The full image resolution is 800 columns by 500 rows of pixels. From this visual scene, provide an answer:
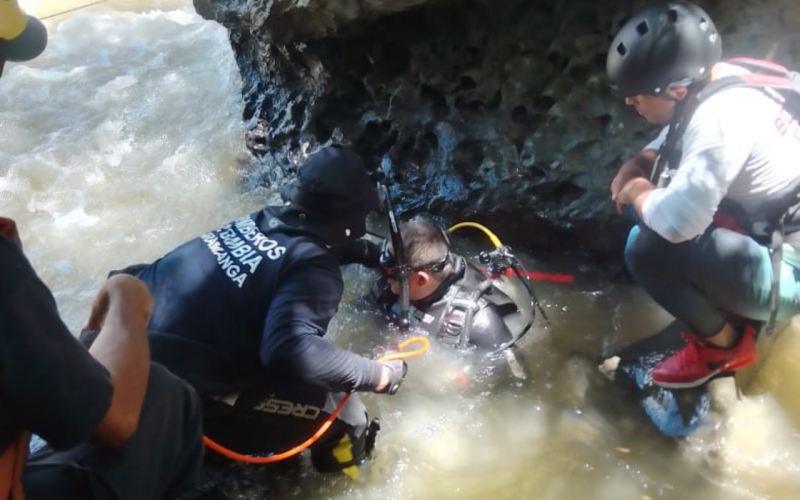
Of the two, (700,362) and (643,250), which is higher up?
(643,250)

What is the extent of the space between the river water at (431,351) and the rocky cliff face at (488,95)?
0.99 feet

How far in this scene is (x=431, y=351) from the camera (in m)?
3.45

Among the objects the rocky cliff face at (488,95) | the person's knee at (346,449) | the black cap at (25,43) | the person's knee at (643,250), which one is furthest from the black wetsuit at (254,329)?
the rocky cliff face at (488,95)

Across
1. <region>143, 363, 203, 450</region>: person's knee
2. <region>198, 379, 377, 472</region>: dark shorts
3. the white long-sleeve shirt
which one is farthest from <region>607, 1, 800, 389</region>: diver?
<region>143, 363, 203, 450</region>: person's knee

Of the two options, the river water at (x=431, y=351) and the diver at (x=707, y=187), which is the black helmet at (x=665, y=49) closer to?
the diver at (x=707, y=187)

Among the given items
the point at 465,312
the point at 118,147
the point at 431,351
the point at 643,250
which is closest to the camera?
the point at 643,250

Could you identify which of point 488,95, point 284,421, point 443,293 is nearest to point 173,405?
point 284,421

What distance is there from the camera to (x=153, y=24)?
7.39 meters

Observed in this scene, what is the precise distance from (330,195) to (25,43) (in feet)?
3.72

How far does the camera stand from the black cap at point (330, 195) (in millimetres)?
2641

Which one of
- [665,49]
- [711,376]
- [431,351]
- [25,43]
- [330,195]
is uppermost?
[25,43]

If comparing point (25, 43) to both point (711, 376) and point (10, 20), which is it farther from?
point (711, 376)

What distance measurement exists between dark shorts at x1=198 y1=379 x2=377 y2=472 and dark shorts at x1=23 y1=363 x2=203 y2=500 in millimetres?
440

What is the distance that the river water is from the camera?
9.27ft
